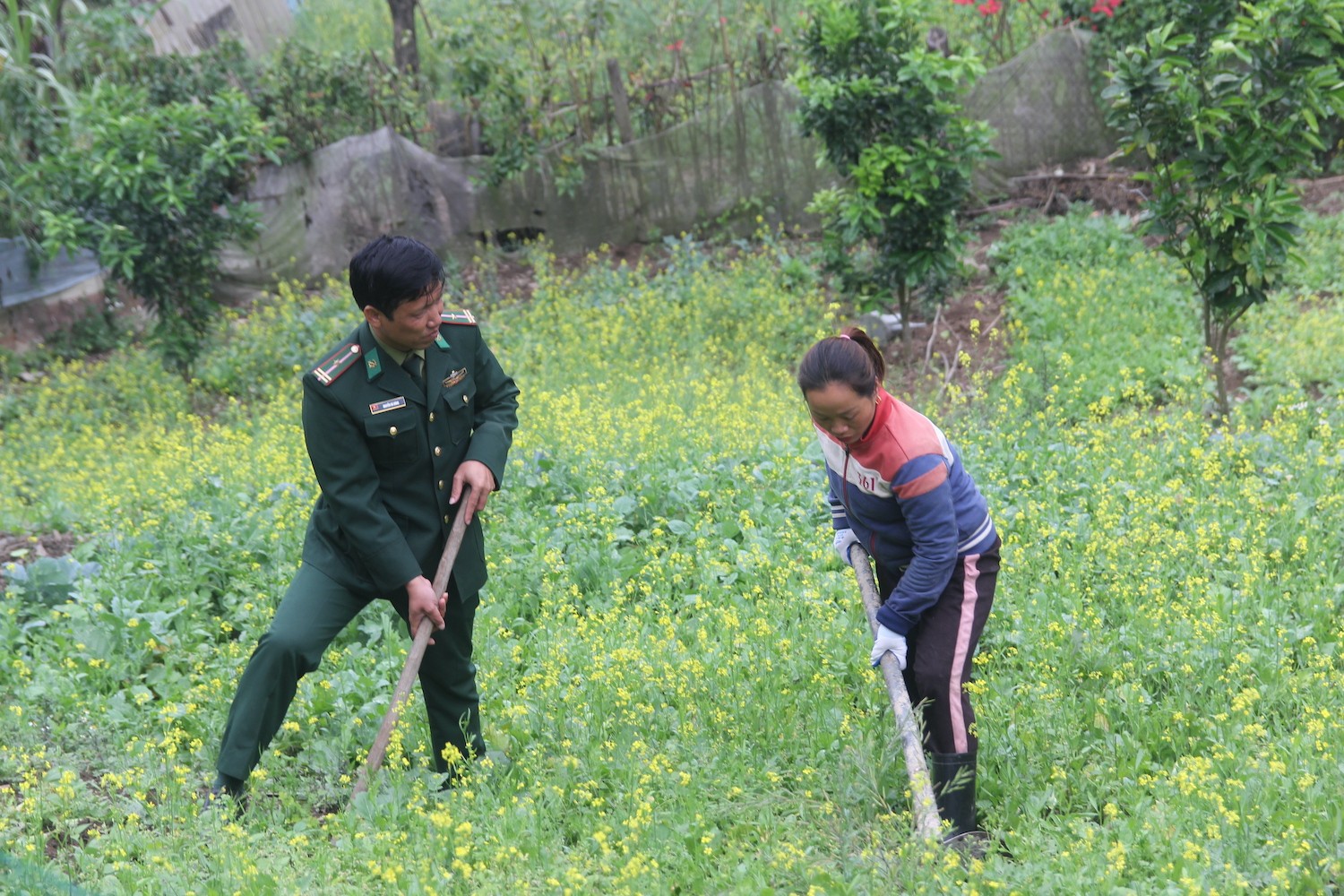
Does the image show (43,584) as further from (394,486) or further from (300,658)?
(394,486)

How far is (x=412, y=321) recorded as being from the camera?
311cm

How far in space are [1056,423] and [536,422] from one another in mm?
2900

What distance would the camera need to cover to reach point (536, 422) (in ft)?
21.4

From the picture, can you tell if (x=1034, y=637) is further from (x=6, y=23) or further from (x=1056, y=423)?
(x=6, y=23)

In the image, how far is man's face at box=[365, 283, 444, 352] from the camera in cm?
308

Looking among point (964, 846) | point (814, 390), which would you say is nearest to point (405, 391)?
point (814, 390)

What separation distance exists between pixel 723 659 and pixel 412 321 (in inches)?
65.2

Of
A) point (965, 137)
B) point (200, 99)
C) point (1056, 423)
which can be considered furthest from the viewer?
point (200, 99)

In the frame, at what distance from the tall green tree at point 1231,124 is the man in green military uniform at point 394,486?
4.17 meters

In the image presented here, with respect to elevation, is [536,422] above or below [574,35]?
below

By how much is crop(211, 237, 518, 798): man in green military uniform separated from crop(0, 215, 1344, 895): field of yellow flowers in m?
0.34

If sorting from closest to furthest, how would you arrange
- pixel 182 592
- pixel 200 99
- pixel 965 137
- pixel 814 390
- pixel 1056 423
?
1. pixel 814 390
2. pixel 182 592
3. pixel 1056 423
4. pixel 965 137
5. pixel 200 99

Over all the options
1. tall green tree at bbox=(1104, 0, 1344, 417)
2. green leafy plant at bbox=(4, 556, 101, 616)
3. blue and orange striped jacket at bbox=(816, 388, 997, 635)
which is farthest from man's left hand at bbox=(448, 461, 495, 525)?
tall green tree at bbox=(1104, 0, 1344, 417)

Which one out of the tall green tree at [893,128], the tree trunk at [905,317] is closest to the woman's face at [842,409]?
the tall green tree at [893,128]
